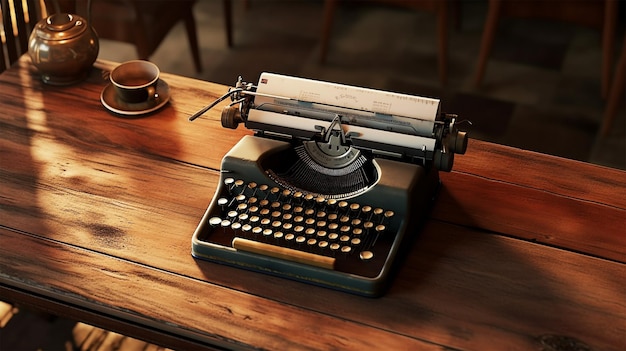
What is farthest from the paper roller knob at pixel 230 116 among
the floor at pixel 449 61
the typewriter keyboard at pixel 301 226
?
the floor at pixel 449 61

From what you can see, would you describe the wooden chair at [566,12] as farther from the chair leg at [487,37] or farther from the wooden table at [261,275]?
the wooden table at [261,275]

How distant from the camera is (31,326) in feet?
7.55

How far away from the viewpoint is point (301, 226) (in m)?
1.58

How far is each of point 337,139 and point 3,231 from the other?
2.20 feet

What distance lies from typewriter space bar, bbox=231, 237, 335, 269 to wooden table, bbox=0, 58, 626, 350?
47 mm

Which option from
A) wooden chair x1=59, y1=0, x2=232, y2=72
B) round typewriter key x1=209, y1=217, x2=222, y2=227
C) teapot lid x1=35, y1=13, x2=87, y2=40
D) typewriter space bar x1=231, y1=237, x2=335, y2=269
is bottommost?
wooden chair x1=59, y1=0, x2=232, y2=72

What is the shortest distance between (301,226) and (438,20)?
6.26 feet

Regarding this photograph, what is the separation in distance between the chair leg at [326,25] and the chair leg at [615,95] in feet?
3.60

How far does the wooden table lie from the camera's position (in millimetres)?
1431

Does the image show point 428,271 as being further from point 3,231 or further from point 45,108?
point 45,108

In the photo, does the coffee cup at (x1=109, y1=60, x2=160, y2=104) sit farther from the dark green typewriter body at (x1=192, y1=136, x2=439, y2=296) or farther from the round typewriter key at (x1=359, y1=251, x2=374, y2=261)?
the round typewriter key at (x1=359, y1=251, x2=374, y2=261)

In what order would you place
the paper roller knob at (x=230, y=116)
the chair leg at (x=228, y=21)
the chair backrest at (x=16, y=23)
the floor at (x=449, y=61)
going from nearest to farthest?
the paper roller knob at (x=230, y=116) < the chair backrest at (x=16, y=23) < the floor at (x=449, y=61) < the chair leg at (x=228, y=21)

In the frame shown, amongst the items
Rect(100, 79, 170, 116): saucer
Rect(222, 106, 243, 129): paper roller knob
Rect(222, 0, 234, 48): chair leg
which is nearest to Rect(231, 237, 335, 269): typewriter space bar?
Rect(222, 106, 243, 129): paper roller knob

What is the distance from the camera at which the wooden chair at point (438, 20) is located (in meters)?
3.18
